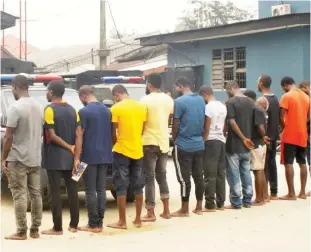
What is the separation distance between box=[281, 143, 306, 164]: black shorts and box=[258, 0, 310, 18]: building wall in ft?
48.6

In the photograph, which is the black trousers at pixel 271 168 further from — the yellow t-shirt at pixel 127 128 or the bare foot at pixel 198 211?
the yellow t-shirt at pixel 127 128

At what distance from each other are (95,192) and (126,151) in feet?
2.13

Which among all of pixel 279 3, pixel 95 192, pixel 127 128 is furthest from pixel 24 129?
pixel 279 3

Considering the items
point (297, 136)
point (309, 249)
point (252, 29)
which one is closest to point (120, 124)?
point (309, 249)

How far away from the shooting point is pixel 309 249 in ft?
21.0

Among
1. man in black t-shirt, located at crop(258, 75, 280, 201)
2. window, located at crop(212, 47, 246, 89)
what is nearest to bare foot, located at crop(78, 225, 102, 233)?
man in black t-shirt, located at crop(258, 75, 280, 201)

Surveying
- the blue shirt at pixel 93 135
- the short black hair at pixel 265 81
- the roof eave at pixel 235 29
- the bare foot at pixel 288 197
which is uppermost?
the roof eave at pixel 235 29

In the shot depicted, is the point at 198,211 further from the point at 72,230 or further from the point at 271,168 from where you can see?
the point at 72,230

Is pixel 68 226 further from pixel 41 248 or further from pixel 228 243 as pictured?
pixel 228 243

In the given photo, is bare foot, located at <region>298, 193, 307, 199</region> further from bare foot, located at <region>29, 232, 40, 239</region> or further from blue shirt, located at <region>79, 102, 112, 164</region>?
bare foot, located at <region>29, 232, 40, 239</region>

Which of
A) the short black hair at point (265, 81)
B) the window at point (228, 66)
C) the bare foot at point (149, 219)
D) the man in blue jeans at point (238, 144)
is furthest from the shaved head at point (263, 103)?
the window at point (228, 66)

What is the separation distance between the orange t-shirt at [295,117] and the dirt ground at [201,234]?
116 centimetres

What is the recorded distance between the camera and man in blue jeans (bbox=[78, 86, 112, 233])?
7.28 meters

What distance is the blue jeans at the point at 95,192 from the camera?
7286 millimetres
